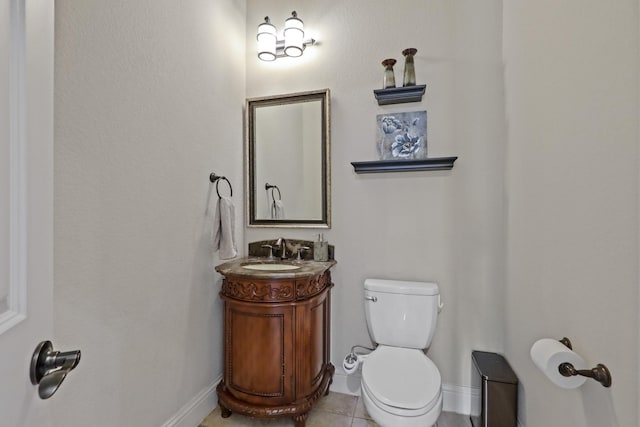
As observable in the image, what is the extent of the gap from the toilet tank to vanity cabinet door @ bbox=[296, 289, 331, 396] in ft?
1.01

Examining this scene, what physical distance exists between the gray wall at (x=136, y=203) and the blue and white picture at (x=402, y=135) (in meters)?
1.06

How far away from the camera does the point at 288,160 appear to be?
2223mm

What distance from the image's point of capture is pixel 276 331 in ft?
5.51

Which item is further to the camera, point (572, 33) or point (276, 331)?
point (276, 331)

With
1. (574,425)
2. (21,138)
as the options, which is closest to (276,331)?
(574,425)

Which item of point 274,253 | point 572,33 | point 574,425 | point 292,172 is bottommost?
point 574,425

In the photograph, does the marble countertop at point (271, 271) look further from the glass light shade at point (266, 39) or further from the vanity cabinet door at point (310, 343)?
the glass light shade at point (266, 39)

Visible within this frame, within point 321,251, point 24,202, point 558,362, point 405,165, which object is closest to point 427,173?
point 405,165

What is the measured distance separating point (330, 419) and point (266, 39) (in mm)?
2481

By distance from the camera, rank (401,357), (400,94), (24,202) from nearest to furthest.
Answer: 1. (24,202)
2. (401,357)
3. (400,94)

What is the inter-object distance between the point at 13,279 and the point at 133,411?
1.20m

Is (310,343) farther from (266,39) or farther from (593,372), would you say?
(266,39)

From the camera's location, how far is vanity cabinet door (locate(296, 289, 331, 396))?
1.69 metres

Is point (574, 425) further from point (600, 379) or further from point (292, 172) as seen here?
point (292, 172)
